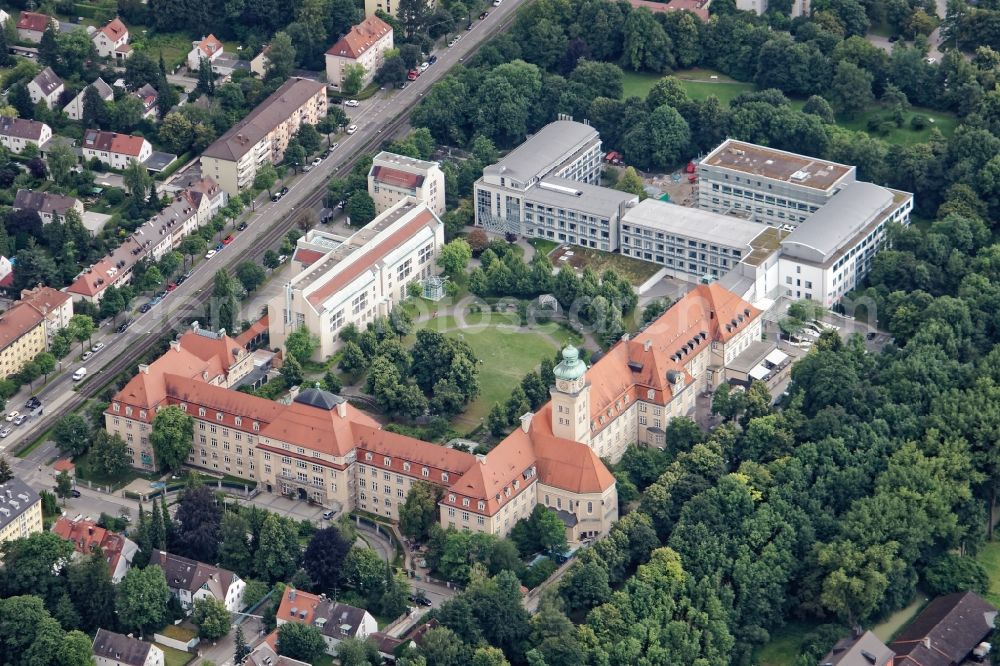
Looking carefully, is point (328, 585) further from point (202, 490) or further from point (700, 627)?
point (700, 627)

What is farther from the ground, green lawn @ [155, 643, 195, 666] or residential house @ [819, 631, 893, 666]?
residential house @ [819, 631, 893, 666]

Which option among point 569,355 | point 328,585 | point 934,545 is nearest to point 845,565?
point 934,545

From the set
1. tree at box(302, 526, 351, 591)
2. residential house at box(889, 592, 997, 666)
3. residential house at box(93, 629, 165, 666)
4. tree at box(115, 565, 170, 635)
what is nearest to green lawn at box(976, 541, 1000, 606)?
residential house at box(889, 592, 997, 666)

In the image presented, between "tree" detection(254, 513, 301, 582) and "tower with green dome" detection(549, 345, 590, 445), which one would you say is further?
"tower with green dome" detection(549, 345, 590, 445)

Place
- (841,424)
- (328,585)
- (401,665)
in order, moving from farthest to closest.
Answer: (841,424)
(328,585)
(401,665)

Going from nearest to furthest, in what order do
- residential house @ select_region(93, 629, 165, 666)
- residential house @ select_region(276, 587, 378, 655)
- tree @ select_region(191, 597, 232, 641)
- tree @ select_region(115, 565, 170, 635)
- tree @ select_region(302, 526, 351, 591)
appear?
residential house @ select_region(93, 629, 165, 666), residential house @ select_region(276, 587, 378, 655), tree @ select_region(191, 597, 232, 641), tree @ select_region(115, 565, 170, 635), tree @ select_region(302, 526, 351, 591)

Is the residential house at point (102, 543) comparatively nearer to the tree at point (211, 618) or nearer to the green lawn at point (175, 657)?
the green lawn at point (175, 657)

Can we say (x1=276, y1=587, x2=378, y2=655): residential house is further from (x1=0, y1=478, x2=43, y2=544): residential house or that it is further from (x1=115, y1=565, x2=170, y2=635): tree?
(x1=0, y1=478, x2=43, y2=544): residential house

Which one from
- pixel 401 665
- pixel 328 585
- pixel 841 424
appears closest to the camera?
pixel 401 665

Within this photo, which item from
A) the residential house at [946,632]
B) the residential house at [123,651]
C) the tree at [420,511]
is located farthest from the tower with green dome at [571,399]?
the residential house at [123,651]
